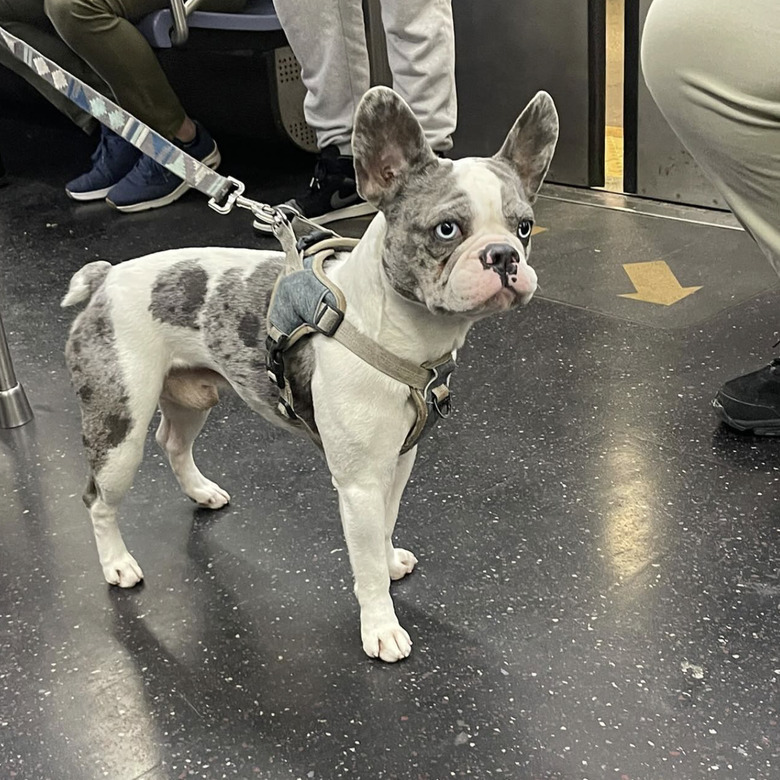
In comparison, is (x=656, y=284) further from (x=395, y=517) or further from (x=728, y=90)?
(x=395, y=517)

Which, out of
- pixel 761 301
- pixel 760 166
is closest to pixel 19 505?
pixel 760 166

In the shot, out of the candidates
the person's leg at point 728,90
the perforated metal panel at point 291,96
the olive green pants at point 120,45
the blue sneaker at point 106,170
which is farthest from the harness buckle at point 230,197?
the blue sneaker at point 106,170

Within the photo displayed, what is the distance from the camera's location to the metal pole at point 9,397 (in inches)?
78.2

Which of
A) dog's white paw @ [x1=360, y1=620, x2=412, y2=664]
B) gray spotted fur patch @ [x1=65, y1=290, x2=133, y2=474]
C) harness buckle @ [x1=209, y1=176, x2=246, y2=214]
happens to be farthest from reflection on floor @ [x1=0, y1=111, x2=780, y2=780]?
harness buckle @ [x1=209, y1=176, x2=246, y2=214]

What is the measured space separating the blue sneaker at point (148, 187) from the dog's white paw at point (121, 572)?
6.76 feet

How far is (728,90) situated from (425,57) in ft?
4.31

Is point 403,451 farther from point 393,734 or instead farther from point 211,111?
point 211,111

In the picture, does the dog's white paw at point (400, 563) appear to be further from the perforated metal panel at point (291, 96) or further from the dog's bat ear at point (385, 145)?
the perforated metal panel at point (291, 96)

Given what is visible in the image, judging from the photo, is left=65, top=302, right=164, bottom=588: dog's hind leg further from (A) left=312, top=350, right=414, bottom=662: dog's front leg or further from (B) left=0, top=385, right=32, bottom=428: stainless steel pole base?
(B) left=0, top=385, right=32, bottom=428: stainless steel pole base

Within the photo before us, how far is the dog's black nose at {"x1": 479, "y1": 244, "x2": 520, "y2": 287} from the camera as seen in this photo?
1.05 m

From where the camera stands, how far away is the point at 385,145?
1.11m

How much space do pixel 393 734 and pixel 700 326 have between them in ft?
4.39

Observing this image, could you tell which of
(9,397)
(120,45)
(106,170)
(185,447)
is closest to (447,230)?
(185,447)

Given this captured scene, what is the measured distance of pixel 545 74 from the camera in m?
3.17
